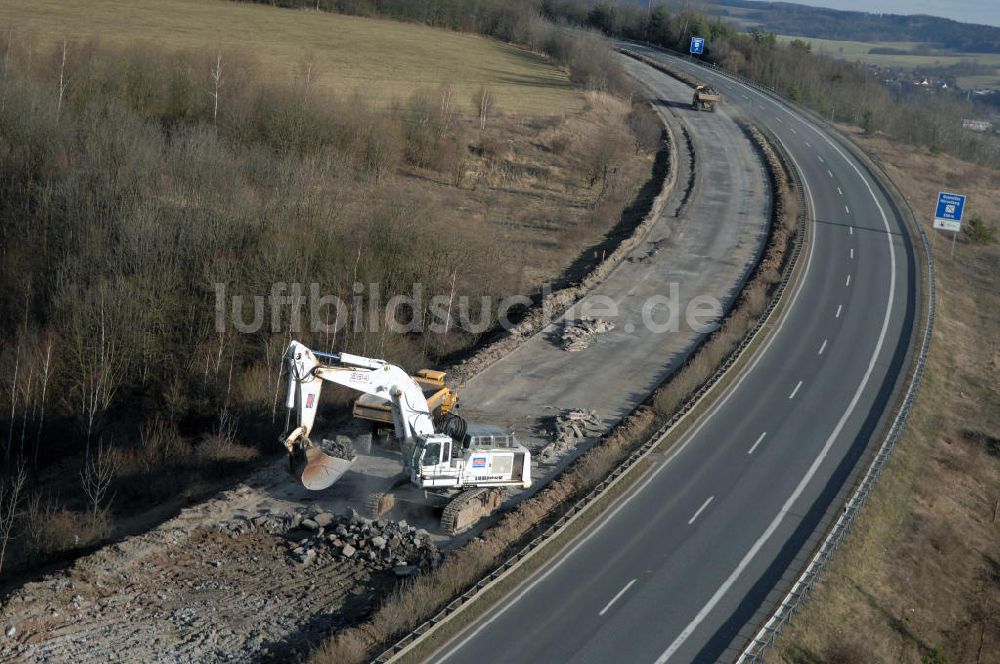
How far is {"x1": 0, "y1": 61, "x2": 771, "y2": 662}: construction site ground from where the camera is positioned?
22453mm

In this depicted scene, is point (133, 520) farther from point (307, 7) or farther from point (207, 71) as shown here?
point (307, 7)

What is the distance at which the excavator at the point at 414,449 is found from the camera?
26031mm

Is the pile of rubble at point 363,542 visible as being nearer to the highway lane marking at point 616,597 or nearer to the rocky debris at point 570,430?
the highway lane marking at point 616,597

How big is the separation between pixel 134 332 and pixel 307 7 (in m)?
76.6

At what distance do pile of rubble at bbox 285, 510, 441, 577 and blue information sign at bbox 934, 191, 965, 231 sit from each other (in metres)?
44.6

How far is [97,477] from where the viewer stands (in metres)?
31.3

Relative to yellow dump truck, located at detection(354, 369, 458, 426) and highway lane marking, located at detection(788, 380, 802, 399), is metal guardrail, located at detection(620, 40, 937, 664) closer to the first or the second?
highway lane marking, located at detection(788, 380, 802, 399)

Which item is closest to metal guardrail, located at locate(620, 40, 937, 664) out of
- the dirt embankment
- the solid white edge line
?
the solid white edge line

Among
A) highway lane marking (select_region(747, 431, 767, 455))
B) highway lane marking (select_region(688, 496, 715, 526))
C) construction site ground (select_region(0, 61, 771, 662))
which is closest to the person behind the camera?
construction site ground (select_region(0, 61, 771, 662))

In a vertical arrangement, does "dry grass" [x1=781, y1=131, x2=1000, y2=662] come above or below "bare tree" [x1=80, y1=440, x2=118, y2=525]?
above

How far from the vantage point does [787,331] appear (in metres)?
46.1

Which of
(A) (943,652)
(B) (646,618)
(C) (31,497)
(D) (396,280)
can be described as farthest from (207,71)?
(A) (943,652)

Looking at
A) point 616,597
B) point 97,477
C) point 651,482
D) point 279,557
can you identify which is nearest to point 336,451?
point 279,557

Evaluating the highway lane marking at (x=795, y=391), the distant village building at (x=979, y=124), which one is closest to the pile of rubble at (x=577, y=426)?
the highway lane marking at (x=795, y=391)
